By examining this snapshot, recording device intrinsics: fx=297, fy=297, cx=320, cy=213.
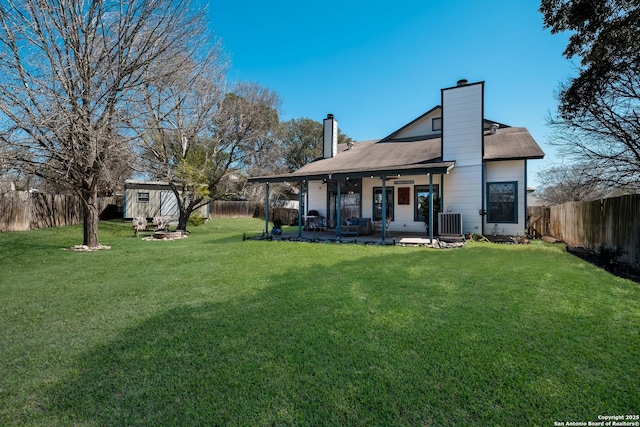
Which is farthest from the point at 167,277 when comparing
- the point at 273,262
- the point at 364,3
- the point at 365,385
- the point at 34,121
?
the point at 364,3

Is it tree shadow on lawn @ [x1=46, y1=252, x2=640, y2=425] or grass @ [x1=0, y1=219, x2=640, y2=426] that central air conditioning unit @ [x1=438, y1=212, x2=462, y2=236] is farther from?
tree shadow on lawn @ [x1=46, y1=252, x2=640, y2=425]

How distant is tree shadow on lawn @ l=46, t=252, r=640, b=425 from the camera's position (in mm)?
1971

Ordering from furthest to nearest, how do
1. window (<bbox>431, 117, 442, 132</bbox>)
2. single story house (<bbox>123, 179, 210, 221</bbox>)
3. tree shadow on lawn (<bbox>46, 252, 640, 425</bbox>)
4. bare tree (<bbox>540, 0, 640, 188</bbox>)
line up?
single story house (<bbox>123, 179, 210, 221</bbox>), window (<bbox>431, 117, 442, 132</bbox>), bare tree (<bbox>540, 0, 640, 188</bbox>), tree shadow on lawn (<bbox>46, 252, 640, 425</bbox>)

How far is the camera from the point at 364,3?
1123 centimetres

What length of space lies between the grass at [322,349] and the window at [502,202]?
507 cm

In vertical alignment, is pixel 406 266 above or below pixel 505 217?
below

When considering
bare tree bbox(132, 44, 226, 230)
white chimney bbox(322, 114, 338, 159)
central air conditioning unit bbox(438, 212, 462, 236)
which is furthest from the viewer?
white chimney bbox(322, 114, 338, 159)

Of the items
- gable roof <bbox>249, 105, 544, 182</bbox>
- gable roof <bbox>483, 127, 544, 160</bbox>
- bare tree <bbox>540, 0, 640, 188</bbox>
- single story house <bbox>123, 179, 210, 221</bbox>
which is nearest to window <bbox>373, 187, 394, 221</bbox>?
gable roof <bbox>249, 105, 544, 182</bbox>

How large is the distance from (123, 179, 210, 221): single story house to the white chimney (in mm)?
10960

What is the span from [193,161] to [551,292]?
1549 cm

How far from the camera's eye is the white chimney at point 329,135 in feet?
51.9

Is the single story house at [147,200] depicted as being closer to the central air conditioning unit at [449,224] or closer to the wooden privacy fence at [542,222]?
the central air conditioning unit at [449,224]

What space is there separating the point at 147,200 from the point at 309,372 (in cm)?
2184

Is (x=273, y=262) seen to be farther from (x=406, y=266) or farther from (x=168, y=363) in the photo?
(x=168, y=363)
